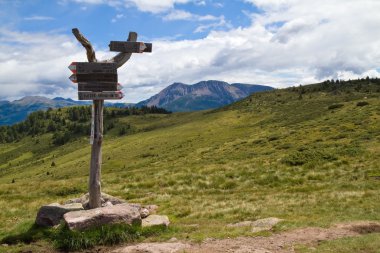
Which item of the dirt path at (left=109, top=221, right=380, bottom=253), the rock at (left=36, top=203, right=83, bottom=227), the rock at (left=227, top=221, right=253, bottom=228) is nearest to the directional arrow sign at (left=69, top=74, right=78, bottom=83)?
the rock at (left=36, top=203, right=83, bottom=227)

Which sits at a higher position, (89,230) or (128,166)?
(89,230)

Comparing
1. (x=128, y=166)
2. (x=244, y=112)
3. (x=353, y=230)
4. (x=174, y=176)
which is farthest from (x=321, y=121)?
(x=353, y=230)

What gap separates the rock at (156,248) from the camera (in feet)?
43.6

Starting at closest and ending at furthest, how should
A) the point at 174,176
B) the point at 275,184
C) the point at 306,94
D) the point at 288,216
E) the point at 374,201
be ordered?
the point at 288,216, the point at 374,201, the point at 275,184, the point at 174,176, the point at 306,94

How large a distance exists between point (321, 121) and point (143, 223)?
5912cm

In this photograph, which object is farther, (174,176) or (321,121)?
(321,121)

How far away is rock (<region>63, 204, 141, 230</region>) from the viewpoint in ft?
49.7

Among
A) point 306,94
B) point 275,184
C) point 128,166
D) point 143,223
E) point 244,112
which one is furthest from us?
point 306,94

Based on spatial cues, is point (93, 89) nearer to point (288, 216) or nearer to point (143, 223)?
point (143, 223)

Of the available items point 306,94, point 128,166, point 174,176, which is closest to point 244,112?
point 306,94

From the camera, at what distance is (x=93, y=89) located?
17328 millimetres

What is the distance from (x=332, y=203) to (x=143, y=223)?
37.2ft

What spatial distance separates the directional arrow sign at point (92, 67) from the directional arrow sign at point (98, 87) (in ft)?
1.88

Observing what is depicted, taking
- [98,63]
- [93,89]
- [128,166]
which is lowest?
[128,166]
